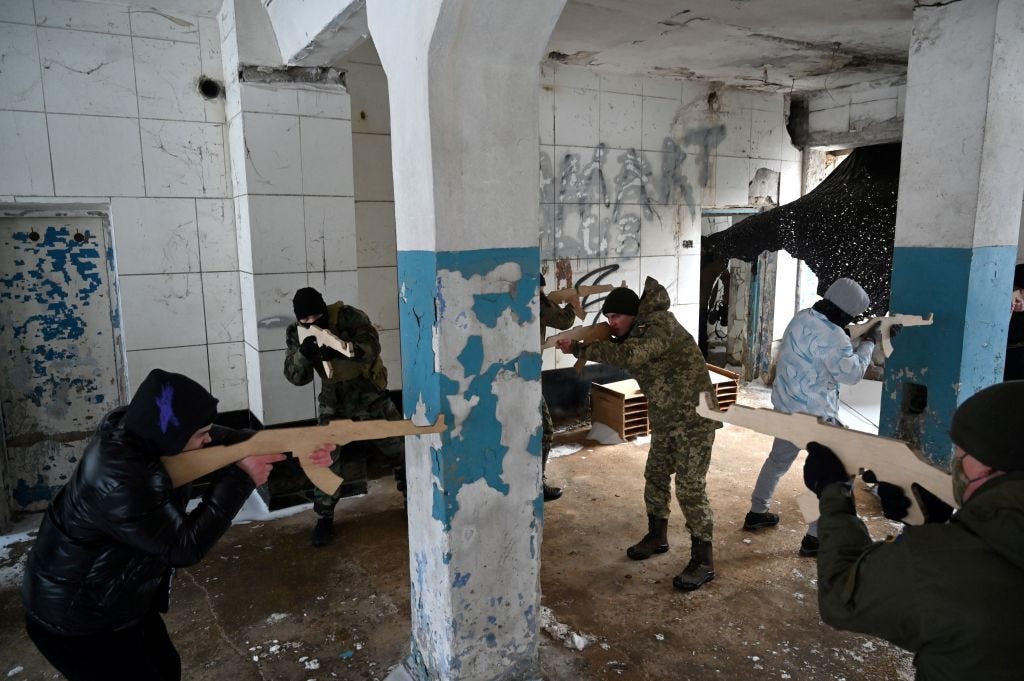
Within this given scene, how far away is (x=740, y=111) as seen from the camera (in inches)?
294

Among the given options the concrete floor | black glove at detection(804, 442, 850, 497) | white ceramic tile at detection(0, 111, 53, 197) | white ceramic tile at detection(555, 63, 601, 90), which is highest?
white ceramic tile at detection(555, 63, 601, 90)

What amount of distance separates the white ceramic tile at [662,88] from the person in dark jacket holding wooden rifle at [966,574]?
19.7ft

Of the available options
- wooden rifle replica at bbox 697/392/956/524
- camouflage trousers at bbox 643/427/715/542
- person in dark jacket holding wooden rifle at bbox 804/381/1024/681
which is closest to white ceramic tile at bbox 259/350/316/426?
camouflage trousers at bbox 643/427/715/542

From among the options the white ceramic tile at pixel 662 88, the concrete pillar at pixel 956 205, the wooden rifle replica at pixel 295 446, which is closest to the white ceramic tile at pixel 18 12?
the wooden rifle replica at pixel 295 446

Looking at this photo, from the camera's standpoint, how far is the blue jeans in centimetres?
426

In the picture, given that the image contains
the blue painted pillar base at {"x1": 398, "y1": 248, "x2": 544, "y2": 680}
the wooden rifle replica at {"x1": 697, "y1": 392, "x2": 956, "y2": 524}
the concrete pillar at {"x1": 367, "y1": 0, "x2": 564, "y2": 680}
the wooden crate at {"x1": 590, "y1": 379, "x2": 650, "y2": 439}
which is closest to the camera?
the wooden rifle replica at {"x1": 697, "y1": 392, "x2": 956, "y2": 524}

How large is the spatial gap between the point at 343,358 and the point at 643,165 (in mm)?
4188

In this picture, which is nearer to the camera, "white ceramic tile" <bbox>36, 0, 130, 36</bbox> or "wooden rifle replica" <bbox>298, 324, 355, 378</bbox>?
"wooden rifle replica" <bbox>298, 324, 355, 378</bbox>

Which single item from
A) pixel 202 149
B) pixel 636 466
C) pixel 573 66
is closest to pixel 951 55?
pixel 573 66

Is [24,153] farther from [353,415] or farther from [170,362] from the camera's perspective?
[353,415]

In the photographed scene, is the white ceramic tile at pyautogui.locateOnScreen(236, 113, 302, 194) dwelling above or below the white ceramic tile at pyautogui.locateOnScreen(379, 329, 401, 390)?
above

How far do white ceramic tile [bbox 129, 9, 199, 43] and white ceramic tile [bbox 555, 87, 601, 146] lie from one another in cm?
330

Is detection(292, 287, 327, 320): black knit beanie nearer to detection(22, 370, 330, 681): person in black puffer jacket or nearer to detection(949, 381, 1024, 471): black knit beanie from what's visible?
detection(22, 370, 330, 681): person in black puffer jacket

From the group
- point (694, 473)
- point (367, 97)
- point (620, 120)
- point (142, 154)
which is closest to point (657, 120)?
point (620, 120)
